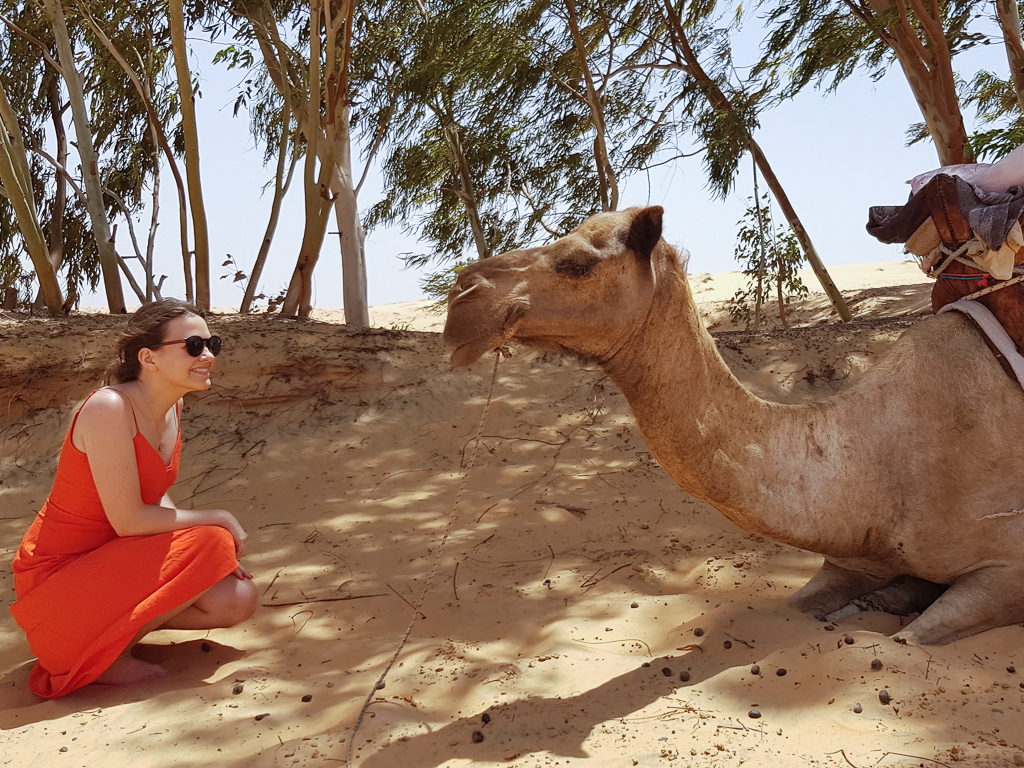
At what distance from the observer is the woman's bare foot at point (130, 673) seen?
3355 millimetres

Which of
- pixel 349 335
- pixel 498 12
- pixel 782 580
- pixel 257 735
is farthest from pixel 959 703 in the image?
pixel 498 12

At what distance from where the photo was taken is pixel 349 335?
23.3ft

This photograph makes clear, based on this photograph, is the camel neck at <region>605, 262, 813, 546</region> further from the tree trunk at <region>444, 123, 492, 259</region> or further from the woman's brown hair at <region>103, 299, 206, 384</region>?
the tree trunk at <region>444, 123, 492, 259</region>

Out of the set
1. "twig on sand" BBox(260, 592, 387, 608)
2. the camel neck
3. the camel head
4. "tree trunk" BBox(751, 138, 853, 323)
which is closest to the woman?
"twig on sand" BBox(260, 592, 387, 608)

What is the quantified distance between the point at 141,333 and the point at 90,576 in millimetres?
948

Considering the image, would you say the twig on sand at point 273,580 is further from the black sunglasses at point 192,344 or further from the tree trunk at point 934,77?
the tree trunk at point 934,77

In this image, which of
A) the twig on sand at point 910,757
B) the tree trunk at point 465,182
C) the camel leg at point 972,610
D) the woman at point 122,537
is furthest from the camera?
the tree trunk at point 465,182

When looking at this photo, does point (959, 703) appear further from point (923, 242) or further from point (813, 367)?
point (813, 367)

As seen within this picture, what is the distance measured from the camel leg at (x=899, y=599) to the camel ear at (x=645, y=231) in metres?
1.60

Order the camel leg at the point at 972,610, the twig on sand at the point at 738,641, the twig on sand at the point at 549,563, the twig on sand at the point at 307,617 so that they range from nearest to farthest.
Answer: the camel leg at the point at 972,610 → the twig on sand at the point at 738,641 → the twig on sand at the point at 307,617 → the twig on sand at the point at 549,563

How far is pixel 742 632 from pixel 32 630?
8.90 ft

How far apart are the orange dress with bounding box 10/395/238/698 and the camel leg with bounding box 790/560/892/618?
234 cm

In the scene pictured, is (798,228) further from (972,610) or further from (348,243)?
(972,610)

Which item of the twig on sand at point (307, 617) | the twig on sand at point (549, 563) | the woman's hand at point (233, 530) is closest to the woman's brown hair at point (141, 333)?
the woman's hand at point (233, 530)
